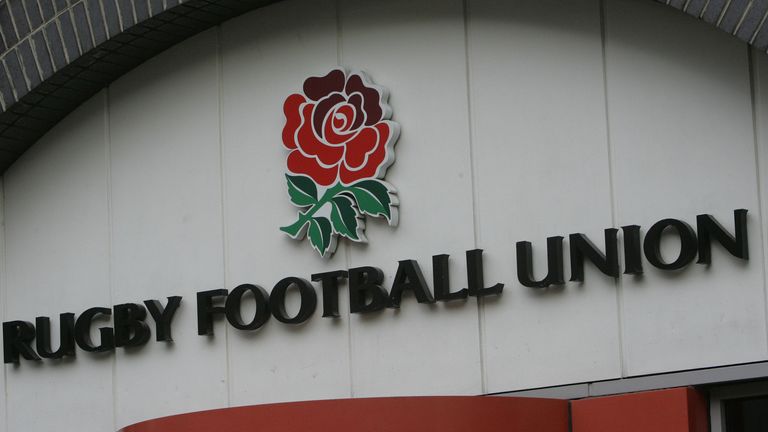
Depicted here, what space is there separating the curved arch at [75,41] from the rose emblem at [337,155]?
662 millimetres

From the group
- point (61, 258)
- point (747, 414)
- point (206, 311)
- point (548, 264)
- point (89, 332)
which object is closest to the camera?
point (747, 414)

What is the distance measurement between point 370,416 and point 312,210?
1.68 metres

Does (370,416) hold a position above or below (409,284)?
below

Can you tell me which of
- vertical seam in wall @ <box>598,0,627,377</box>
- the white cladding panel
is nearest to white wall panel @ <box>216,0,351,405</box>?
the white cladding panel

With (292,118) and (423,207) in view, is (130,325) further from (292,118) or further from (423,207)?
(423,207)

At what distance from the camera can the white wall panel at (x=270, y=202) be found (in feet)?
21.7

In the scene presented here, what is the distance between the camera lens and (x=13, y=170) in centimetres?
786

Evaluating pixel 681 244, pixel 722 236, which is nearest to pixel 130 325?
pixel 681 244

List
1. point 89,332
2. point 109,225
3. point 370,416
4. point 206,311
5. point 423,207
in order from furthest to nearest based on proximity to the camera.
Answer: point 109,225 < point 89,332 < point 206,311 < point 423,207 < point 370,416

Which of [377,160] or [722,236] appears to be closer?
[722,236]

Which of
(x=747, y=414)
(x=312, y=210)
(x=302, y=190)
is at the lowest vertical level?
(x=747, y=414)

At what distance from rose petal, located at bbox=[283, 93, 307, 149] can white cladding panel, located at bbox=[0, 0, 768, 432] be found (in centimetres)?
6

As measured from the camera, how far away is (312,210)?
6711 millimetres

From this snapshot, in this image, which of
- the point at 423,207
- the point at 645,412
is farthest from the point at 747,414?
the point at 423,207
